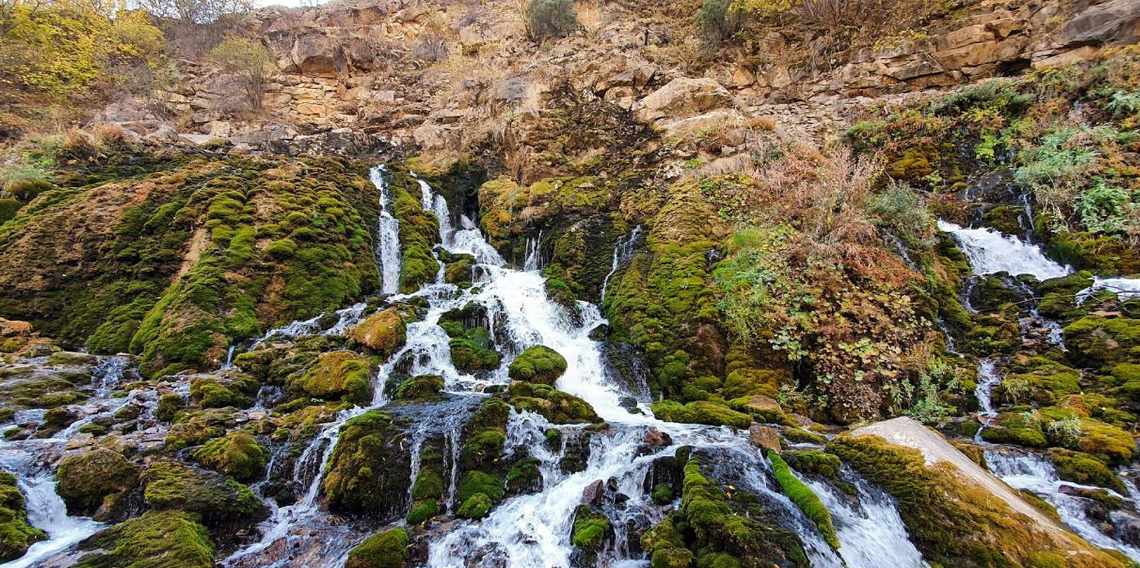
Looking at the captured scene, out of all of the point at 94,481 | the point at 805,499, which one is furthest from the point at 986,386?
the point at 94,481

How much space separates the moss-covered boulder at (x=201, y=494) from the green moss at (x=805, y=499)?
659 centimetres

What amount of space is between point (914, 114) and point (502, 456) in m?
17.2

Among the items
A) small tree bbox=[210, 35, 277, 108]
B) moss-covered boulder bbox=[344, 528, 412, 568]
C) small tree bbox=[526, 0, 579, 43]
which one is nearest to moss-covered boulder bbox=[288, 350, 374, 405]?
moss-covered boulder bbox=[344, 528, 412, 568]

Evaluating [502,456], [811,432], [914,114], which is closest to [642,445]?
[502,456]

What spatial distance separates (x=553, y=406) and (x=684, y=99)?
1496 centimetres

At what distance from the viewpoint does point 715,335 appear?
31.7 ft

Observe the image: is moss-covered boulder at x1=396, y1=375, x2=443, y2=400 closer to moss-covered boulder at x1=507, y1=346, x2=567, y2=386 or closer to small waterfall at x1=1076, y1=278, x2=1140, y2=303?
moss-covered boulder at x1=507, y1=346, x2=567, y2=386

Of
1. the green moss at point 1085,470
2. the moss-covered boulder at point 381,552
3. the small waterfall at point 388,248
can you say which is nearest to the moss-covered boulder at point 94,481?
the moss-covered boulder at point 381,552

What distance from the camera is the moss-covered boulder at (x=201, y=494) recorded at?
5.15 meters

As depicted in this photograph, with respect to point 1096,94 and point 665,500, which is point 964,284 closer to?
point 1096,94

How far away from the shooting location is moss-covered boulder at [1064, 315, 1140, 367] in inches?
274

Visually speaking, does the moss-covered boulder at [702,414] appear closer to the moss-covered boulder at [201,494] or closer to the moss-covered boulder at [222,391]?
the moss-covered boulder at [201,494]

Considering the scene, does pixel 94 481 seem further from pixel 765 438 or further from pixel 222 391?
pixel 765 438

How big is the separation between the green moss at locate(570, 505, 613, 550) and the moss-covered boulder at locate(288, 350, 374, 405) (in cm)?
510
